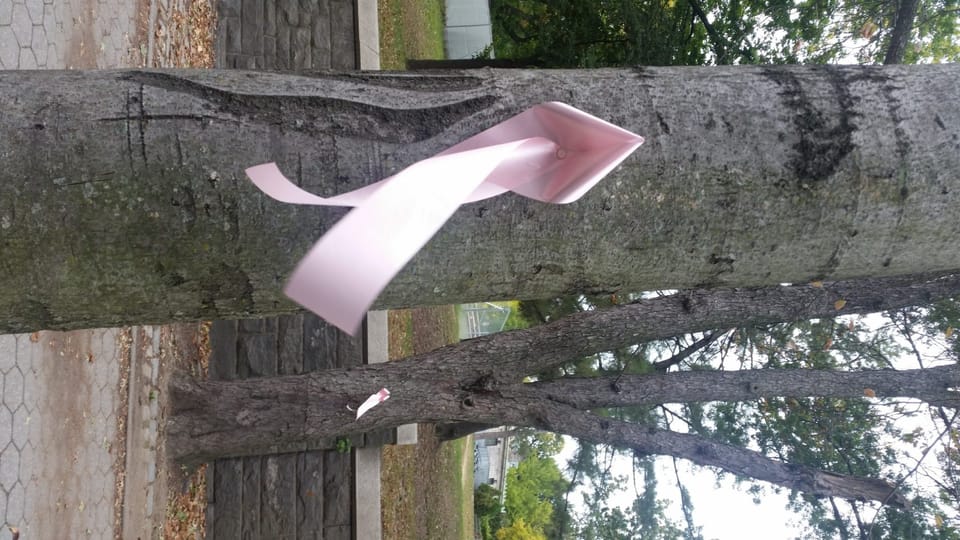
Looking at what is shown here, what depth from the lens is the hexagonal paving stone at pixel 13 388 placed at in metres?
3.60

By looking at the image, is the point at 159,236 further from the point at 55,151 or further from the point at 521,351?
the point at 521,351

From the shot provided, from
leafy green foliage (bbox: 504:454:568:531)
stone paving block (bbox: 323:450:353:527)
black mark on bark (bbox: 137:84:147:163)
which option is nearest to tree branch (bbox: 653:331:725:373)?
stone paving block (bbox: 323:450:353:527)

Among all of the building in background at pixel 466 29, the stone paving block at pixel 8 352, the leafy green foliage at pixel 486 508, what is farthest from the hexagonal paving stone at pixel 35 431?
the leafy green foliage at pixel 486 508

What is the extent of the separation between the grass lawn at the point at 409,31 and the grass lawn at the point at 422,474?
12.4 feet

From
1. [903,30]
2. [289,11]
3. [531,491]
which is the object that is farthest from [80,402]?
[531,491]

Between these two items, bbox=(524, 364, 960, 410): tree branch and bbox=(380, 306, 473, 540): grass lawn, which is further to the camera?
bbox=(380, 306, 473, 540): grass lawn

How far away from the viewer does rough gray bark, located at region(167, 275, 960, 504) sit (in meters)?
4.71

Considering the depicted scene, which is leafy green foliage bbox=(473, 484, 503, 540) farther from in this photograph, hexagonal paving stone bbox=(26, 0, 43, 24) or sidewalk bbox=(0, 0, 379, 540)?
hexagonal paving stone bbox=(26, 0, 43, 24)

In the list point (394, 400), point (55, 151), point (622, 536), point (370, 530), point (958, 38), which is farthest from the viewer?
point (622, 536)

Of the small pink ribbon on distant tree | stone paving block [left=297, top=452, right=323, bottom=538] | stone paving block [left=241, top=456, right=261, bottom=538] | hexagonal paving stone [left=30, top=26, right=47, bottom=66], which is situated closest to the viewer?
the small pink ribbon on distant tree

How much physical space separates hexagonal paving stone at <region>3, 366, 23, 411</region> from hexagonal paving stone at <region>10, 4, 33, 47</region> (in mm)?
1849

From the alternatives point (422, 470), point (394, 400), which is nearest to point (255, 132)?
point (394, 400)

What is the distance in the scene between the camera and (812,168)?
1.50m

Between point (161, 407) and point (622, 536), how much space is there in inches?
270
